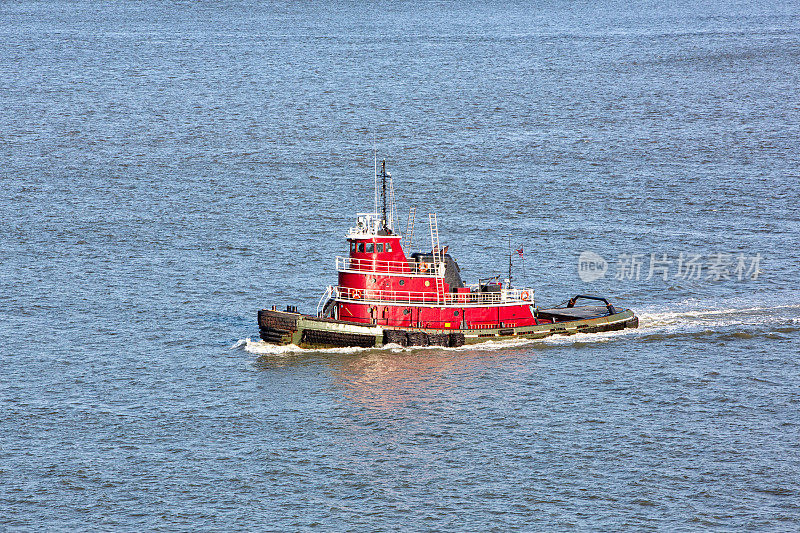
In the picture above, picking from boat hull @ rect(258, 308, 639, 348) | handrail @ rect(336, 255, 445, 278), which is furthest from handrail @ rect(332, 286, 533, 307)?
boat hull @ rect(258, 308, 639, 348)

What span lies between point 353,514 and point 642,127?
75026 mm

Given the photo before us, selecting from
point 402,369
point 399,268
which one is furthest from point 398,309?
point 402,369

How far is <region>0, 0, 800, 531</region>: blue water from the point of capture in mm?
40094

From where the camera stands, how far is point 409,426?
45.1m

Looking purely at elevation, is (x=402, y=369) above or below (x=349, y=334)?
below

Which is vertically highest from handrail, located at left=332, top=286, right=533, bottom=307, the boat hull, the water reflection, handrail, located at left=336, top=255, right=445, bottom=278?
handrail, located at left=336, top=255, right=445, bottom=278

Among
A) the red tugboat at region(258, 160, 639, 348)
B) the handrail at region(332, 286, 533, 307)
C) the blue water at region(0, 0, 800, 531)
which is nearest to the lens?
the blue water at region(0, 0, 800, 531)

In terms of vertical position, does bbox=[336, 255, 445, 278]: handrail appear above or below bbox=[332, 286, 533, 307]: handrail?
above

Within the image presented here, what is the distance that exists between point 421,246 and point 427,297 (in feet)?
50.6

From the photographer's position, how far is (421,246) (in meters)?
69.5

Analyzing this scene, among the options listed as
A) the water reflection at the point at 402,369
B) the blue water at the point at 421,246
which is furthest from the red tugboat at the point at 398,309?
the blue water at the point at 421,246

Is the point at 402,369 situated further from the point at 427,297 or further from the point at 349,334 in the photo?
the point at 427,297

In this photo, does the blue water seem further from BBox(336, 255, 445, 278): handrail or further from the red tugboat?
BBox(336, 255, 445, 278): handrail

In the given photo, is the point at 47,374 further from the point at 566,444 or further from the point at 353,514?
the point at 566,444
